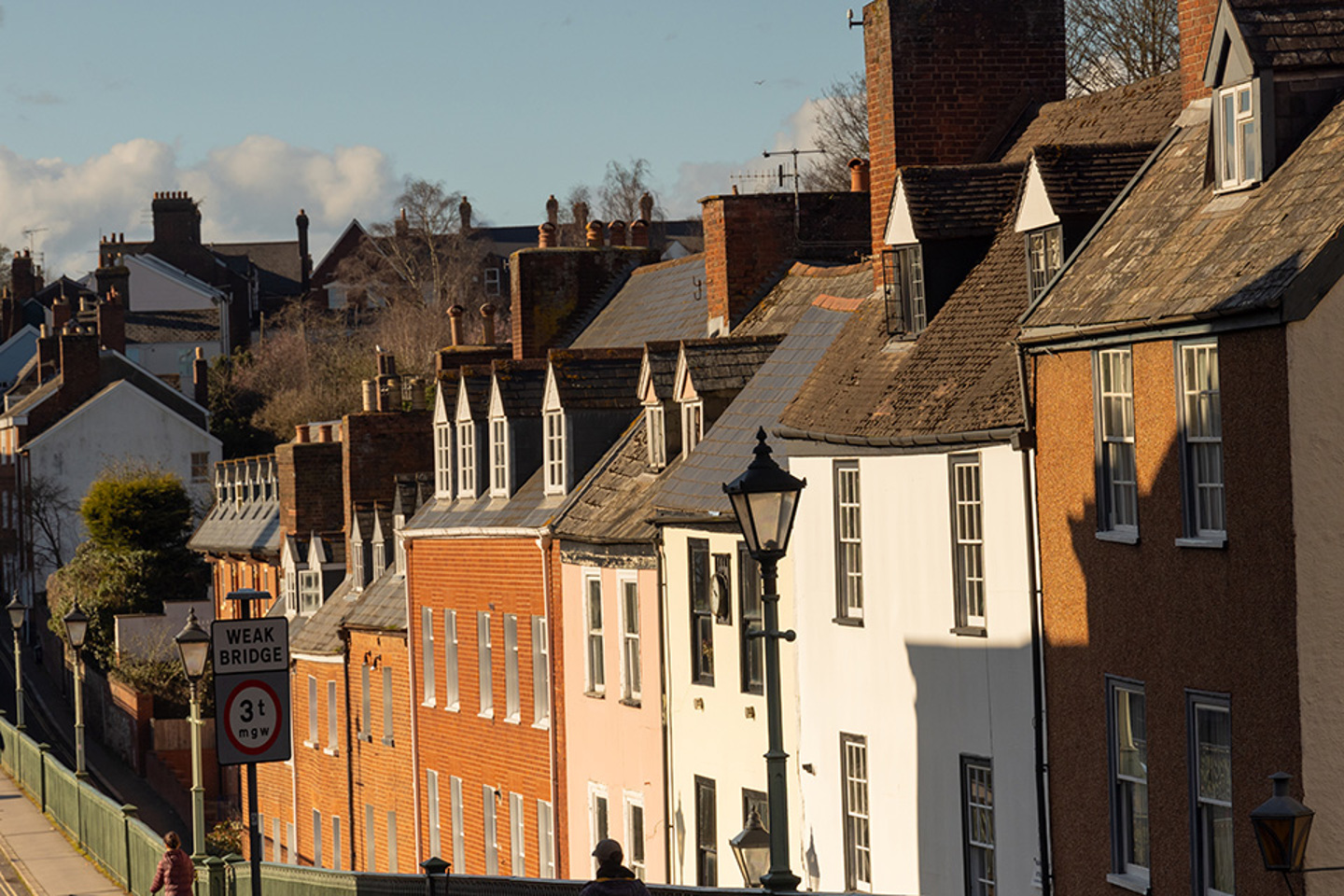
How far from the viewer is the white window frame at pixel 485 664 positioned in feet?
108

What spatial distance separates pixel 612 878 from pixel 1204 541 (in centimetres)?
543

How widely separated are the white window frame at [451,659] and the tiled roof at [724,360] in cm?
941

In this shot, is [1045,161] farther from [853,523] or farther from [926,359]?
[853,523]

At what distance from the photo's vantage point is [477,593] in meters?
33.4

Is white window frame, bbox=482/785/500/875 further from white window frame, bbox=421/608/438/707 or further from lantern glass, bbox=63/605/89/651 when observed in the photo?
lantern glass, bbox=63/605/89/651

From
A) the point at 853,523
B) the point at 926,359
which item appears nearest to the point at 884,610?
the point at 853,523

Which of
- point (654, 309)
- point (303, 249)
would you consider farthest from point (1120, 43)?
point (303, 249)

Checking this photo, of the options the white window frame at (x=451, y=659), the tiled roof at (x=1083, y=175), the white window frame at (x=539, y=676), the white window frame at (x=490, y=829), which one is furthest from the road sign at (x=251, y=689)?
the white window frame at (x=451, y=659)

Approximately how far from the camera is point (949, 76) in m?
24.0

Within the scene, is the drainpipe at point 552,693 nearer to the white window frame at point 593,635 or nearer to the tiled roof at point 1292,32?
the white window frame at point 593,635

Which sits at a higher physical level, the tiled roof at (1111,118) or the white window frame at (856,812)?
the tiled roof at (1111,118)

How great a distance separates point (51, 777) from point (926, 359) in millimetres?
21409

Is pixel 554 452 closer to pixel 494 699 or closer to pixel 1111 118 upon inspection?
pixel 494 699

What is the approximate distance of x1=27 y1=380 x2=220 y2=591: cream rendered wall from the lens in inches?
3100
